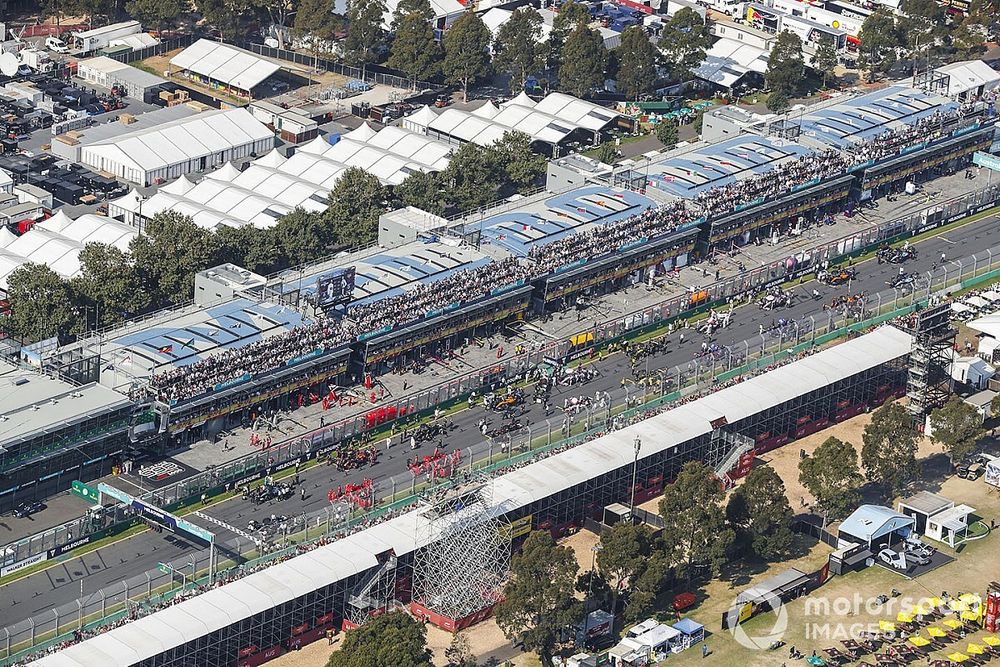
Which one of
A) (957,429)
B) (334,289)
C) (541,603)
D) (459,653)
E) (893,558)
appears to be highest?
(334,289)

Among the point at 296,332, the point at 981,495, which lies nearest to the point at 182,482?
the point at 296,332

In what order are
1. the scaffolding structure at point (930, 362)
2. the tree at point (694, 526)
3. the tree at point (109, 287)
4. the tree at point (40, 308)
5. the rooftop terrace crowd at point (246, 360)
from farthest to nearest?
the tree at point (109, 287), the tree at point (40, 308), the scaffolding structure at point (930, 362), the rooftop terrace crowd at point (246, 360), the tree at point (694, 526)

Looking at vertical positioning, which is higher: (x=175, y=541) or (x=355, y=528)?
(x=355, y=528)

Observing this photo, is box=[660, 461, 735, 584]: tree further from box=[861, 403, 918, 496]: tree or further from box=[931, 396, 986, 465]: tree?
box=[931, 396, 986, 465]: tree

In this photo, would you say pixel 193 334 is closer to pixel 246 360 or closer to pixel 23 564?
pixel 246 360

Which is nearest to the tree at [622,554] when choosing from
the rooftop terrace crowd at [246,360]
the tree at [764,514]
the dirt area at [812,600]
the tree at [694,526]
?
the tree at [694,526]

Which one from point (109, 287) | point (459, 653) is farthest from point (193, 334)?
point (459, 653)

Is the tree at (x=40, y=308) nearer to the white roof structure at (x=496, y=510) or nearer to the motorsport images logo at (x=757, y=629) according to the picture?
the white roof structure at (x=496, y=510)
